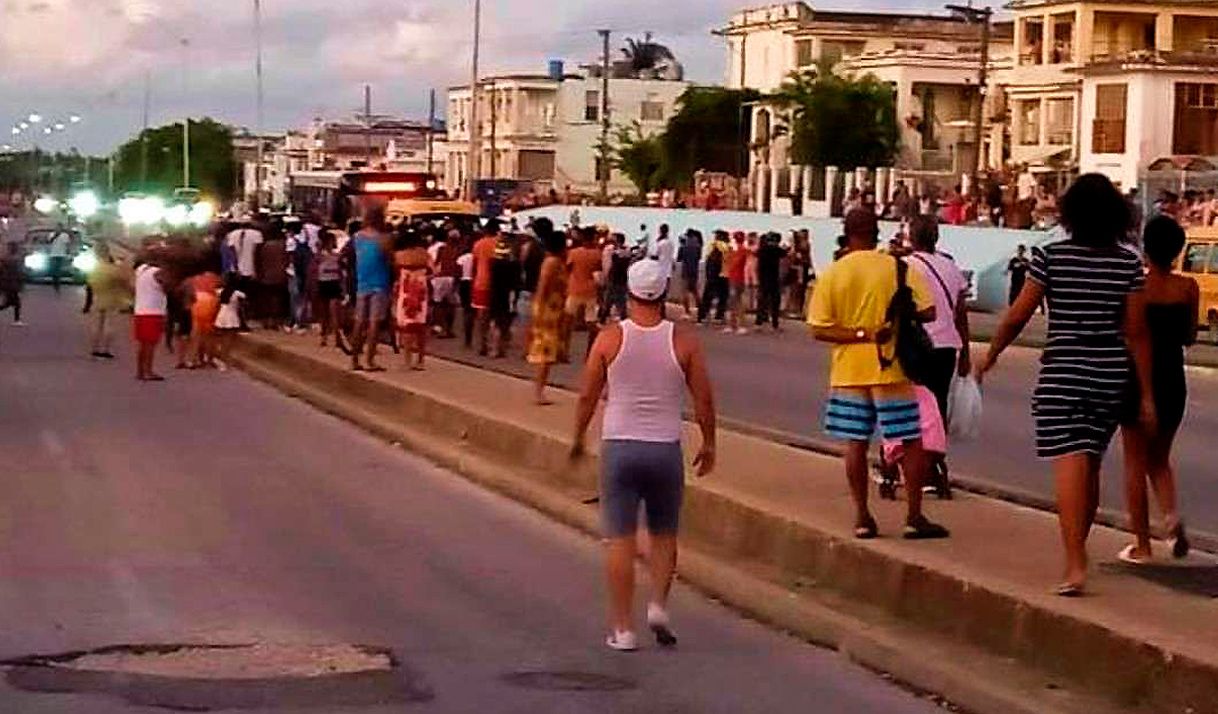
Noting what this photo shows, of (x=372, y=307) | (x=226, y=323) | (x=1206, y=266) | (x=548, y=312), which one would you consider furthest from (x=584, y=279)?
(x=1206, y=266)

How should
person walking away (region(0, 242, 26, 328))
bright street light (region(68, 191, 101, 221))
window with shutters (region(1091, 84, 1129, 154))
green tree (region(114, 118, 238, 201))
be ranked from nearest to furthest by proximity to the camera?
person walking away (region(0, 242, 26, 328)) < window with shutters (region(1091, 84, 1129, 154)) < bright street light (region(68, 191, 101, 221)) < green tree (region(114, 118, 238, 201))

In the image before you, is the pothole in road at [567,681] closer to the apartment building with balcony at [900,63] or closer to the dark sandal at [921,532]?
the dark sandal at [921,532]

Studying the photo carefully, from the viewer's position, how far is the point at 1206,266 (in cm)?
4081

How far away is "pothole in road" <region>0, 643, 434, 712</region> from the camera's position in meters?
10.1

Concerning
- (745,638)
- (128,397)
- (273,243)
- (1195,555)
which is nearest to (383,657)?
(745,638)

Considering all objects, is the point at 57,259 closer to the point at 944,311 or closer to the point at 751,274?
the point at 751,274

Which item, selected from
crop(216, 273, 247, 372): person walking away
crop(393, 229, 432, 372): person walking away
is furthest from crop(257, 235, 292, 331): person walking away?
crop(393, 229, 432, 372): person walking away

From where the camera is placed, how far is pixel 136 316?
31.0 m

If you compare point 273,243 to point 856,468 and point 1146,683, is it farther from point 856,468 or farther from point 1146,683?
point 1146,683

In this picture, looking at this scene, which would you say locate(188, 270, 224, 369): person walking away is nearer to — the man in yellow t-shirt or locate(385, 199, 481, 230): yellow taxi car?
locate(385, 199, 481, 230): yellow taxi car

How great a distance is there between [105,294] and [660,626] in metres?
24.8

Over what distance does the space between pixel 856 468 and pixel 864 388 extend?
420mm

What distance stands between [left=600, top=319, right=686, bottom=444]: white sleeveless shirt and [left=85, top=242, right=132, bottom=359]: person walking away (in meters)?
24.7

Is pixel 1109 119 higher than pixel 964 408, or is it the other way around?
pixel 1109 119
